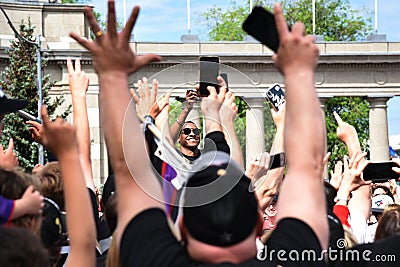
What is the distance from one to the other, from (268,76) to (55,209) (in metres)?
42.0

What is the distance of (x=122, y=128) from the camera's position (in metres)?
4.14

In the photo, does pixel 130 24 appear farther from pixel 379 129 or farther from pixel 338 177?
pixel 379 129

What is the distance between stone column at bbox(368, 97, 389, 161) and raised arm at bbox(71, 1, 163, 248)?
50.1 metres

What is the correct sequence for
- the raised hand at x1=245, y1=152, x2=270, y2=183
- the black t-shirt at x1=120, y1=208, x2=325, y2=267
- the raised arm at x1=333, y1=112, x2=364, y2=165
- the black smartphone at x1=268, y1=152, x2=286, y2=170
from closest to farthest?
1. the black t-shirt at x1=120, y1=208, x2=325, y2=267
2. the raised hand at x1=245, y1=152, x2=270, y2=183
3. the black smartphone at x1=268, y1=152, x2=286, y2=170
4. the raised arm at x1=333, y1=112, x2=364, y2=165

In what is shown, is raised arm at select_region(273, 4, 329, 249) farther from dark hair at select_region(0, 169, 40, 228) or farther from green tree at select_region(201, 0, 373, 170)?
green tree at select_region(201, 0, 373, 170)

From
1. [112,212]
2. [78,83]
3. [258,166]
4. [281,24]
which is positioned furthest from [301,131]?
[78,83]

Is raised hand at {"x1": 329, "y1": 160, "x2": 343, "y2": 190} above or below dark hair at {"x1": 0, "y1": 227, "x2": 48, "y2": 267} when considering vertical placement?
below

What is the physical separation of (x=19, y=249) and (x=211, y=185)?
851 mm

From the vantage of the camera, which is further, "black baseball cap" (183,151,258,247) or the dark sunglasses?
the dark sunglasses

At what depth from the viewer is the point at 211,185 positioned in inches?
155

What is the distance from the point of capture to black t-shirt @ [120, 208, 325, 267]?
3.93m

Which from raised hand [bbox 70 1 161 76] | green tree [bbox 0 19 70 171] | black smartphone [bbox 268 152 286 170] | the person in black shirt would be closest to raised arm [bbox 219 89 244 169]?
black smartphone [bbox 268 152 286 170]

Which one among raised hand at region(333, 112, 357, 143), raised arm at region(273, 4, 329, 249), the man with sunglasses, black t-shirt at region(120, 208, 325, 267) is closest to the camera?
black t-shirt at region(120, 208, 325, 267)

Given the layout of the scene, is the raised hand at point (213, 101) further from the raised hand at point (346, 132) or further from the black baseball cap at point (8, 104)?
the raised hand at point (346, 132)
